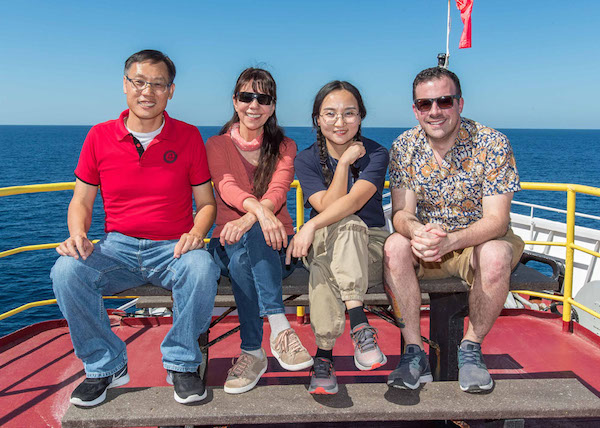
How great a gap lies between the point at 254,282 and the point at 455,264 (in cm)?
129

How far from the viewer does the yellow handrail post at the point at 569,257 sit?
3.96 metres

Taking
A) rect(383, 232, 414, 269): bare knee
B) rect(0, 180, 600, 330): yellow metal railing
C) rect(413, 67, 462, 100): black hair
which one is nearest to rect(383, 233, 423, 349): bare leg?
rect(383, 232, 414, 269): bare knee

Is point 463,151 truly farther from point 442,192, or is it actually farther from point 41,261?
point 41,261

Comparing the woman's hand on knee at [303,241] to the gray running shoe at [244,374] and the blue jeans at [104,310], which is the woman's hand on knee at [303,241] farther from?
the gray running shoe at [244,374]

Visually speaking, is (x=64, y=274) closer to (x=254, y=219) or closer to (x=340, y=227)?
(x=254, y=219)

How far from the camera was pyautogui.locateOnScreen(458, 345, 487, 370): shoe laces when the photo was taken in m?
2.60

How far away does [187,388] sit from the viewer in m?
2.40

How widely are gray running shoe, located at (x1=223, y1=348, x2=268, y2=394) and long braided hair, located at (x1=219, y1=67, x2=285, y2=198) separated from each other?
1166mm

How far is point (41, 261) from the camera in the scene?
23.3 meters

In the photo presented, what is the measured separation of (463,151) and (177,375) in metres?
2.21

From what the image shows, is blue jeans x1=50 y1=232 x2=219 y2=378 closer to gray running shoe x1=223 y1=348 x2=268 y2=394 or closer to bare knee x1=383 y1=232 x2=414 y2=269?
gray running shoe x1=223 y1=348 x2=268 y2=394

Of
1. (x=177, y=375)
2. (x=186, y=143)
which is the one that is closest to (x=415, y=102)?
(x=186, y=143)

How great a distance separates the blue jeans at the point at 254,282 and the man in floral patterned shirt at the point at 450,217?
0.69 m

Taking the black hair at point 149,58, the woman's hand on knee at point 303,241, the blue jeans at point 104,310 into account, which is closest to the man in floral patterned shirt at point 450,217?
the woman's hand on knee at point 303,241
